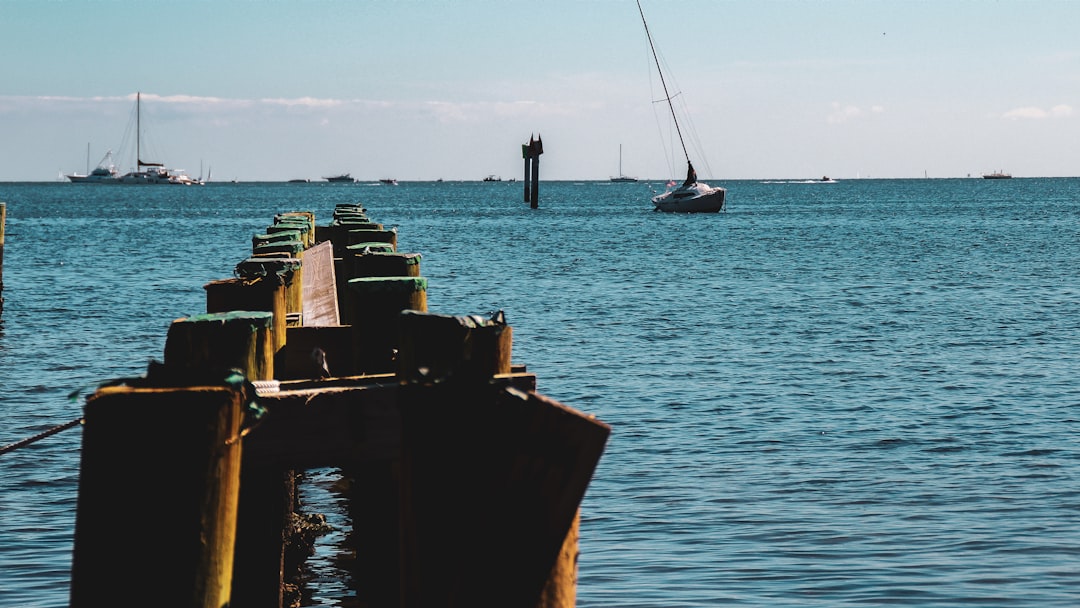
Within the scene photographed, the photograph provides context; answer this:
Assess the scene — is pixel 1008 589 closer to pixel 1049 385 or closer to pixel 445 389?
pixel 445 389

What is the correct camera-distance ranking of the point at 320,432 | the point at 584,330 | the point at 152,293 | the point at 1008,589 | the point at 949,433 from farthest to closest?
the point at 152,293, the point at 584,330, the point at 949,433, the point at 1008,589, the point at 320,432

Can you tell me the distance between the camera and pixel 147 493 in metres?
3.91

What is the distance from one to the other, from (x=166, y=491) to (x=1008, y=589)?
22.4 feet

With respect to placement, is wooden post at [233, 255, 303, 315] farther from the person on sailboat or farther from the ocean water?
the person on sailboat

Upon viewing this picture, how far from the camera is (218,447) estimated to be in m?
3.99

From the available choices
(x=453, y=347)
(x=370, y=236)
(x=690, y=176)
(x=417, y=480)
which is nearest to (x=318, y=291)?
(x=370, y=236)

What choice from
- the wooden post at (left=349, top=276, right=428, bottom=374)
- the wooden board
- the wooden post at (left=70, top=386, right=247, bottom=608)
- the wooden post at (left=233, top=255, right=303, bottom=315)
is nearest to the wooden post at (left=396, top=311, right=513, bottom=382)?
the wooden post at (left=70, top=386, right=247, bottom=608)

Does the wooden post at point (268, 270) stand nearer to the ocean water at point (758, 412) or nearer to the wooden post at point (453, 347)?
the ocean water at point (758, 412)

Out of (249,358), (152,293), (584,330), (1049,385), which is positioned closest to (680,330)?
(584,330)

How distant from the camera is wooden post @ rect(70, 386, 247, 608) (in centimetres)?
388

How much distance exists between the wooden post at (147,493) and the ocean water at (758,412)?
1.50 feet

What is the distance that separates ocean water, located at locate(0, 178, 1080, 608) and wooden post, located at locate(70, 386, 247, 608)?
18.0 inches

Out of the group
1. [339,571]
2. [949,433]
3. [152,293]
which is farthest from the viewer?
[152,293]

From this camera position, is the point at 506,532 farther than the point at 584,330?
No
